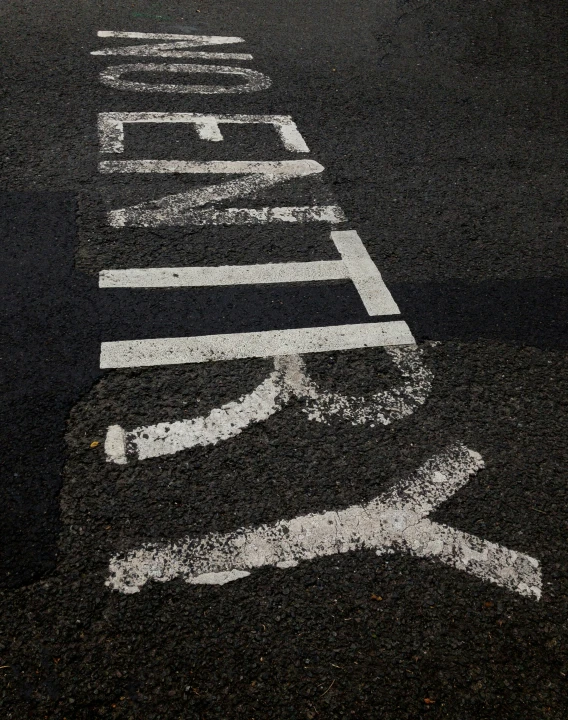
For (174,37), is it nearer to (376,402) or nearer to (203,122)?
(203,122)

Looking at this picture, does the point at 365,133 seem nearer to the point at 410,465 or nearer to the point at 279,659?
the point at 410,465

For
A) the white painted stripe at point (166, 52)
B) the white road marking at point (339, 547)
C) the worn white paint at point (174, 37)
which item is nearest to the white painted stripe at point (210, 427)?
the white road marking at point (339, 547)

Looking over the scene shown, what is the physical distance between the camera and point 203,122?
224 inches

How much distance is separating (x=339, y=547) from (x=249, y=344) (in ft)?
4.43

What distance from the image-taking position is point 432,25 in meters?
8.19

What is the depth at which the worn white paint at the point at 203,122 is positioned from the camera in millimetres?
5398

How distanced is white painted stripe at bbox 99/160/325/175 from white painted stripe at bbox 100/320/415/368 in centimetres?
186

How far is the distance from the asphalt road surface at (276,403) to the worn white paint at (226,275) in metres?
0.02

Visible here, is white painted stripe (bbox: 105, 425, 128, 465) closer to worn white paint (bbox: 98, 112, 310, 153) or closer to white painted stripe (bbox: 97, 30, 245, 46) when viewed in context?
worn white paint (bbox: 98, 112, 310, 153)

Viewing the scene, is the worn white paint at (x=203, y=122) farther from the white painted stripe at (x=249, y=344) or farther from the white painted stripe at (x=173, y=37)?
the white painted stripe at (x=249, y=344)

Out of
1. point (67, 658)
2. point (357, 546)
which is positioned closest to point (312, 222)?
point (357, 546)

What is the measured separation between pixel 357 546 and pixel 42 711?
1394 millimetres

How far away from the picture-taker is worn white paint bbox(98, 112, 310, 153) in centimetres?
540

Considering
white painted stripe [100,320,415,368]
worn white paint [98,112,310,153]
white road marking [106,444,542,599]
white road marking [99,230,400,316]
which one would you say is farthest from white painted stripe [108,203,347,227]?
white road marking [106,444,542,599]
